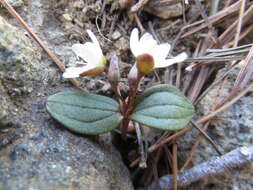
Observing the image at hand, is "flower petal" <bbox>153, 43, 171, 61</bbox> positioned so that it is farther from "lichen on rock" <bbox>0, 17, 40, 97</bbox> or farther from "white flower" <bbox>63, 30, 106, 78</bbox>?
"lichen on rock" <bbox>0, 17, 40, 97</bbox>

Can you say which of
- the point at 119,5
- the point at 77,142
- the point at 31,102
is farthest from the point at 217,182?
the point at 119,5

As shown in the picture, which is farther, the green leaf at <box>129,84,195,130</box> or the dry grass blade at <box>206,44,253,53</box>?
the dry grass blade at <box>206,44,253,53</box>

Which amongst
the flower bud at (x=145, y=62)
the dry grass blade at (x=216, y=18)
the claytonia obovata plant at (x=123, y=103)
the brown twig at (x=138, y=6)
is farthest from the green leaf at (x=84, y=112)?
the dry grass blade at (x=216, y=18)

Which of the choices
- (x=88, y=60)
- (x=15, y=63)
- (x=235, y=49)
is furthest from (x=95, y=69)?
(x=235, y=49)

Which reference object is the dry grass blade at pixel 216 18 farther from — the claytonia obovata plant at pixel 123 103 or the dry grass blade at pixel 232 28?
the claytonia obovata plant at pixel 123 103

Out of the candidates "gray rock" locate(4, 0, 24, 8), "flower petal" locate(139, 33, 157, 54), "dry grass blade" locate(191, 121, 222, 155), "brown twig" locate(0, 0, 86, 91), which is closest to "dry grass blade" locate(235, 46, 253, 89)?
"dry grass blade" locate(191, 121, 222, 155)

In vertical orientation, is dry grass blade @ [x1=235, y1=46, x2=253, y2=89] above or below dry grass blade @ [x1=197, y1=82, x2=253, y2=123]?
above

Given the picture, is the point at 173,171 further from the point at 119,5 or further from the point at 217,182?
the point at 119,5
